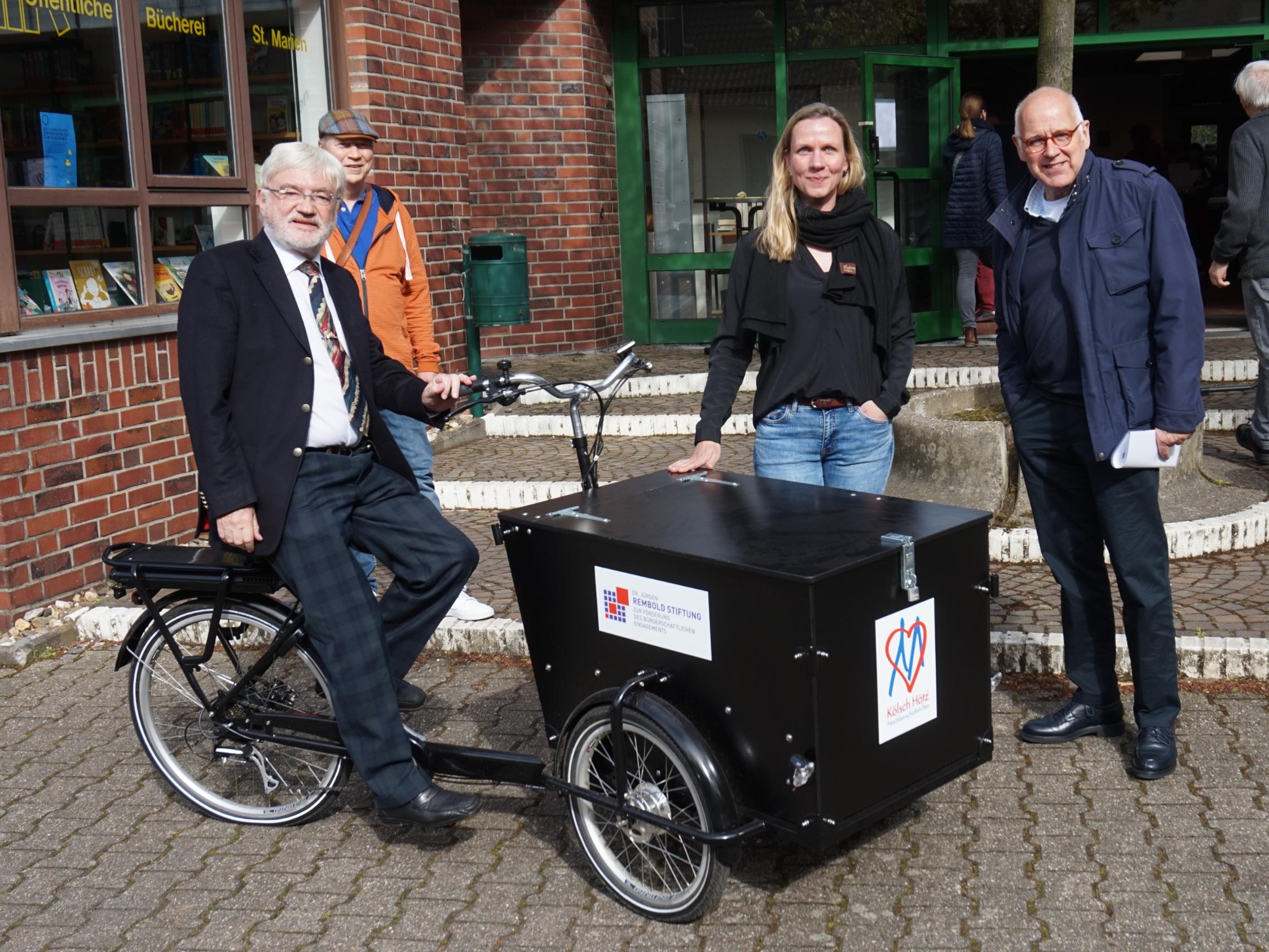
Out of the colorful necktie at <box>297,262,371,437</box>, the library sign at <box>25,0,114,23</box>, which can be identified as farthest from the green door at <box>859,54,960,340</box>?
the colorful necktie at <box>297,262,371,437</box>

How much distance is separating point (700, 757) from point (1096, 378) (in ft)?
5.37

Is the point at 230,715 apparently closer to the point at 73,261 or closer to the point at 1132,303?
the point at 1132,303

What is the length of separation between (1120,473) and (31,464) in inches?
176

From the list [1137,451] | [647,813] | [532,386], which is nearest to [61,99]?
[532,386]

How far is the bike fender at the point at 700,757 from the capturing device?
3.40 meters

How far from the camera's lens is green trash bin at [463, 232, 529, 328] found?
33.0 ft

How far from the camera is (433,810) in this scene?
396 centimetres

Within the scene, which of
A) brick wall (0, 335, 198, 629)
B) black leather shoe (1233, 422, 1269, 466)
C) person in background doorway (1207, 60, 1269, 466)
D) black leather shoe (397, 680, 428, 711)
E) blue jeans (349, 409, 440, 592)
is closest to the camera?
black leather shoe (397, 680, 428, 711)

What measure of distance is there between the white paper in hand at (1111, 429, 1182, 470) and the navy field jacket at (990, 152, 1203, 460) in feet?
0.07

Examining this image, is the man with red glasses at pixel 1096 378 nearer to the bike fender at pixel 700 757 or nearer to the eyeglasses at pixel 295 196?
the bike fender at pixel 700 757

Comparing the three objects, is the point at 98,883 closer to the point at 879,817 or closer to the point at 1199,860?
the point at 879,817

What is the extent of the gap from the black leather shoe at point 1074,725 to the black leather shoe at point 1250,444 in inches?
149

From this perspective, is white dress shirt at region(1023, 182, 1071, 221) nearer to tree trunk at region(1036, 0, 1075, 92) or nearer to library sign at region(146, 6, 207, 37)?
tree trunk at region(1036, 0, 1075, 92)

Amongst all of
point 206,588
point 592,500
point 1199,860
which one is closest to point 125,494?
point 206,588
